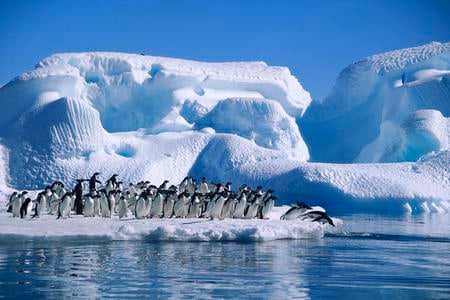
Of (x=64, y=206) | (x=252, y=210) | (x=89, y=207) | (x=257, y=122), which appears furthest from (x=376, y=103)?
(x=64, y=206)

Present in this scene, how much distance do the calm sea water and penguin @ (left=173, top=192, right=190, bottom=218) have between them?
296cm

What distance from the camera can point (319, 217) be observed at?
17.1 m

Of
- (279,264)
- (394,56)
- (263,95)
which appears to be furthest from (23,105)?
(279,264)

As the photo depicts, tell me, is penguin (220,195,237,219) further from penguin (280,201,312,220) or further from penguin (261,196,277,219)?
penguin (280,201,312,220)

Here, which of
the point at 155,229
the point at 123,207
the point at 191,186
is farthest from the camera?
the point at 191,186

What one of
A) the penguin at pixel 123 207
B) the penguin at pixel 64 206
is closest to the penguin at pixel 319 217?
the penguin at pixel 123 207

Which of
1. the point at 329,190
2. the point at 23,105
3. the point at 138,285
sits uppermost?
the point at 23,105

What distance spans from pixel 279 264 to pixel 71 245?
4.06 metres

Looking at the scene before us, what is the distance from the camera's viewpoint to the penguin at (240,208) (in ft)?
54.4

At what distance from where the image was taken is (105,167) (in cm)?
3081

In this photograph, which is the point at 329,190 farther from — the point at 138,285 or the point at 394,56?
the point at 138,285

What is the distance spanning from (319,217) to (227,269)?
725 cm

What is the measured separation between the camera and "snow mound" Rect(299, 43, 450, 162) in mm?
38094

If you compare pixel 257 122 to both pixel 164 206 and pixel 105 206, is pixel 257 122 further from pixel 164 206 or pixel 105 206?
pixel 105 206
